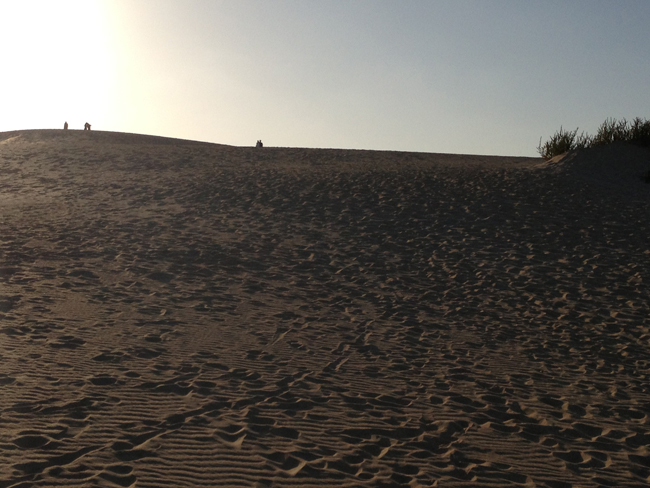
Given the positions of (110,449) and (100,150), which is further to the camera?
(100,150)

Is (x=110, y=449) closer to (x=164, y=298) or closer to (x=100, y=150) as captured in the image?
(x=164, y=298)

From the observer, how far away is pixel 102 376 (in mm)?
7230

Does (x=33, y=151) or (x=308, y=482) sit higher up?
(x=33, y=151)

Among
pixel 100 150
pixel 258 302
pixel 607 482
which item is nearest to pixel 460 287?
pixel 258 302

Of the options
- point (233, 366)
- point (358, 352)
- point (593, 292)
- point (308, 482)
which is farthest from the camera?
point (593, 292)

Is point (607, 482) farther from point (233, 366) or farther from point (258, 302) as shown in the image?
point (258, 302)

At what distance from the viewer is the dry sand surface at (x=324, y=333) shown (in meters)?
5.66

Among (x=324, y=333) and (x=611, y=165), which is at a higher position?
(x=611, y=165)

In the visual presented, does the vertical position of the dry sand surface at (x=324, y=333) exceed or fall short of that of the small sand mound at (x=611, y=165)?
it falls short

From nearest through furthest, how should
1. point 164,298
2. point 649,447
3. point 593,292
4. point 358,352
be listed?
point 649,447 → point 358,352 → point 164,298 → point 593,292

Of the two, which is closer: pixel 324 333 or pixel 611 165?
pixel 324 333

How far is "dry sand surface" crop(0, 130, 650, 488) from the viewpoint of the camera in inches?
223

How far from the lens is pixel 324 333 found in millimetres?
9555

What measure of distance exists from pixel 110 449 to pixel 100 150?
24.8 m
